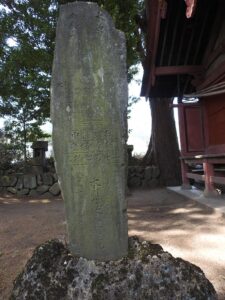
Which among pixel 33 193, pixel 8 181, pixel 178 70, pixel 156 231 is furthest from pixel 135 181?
pixel 156 231

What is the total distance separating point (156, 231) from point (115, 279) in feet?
10.9

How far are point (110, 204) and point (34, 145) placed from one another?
10379 mm

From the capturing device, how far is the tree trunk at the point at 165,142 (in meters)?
13.3

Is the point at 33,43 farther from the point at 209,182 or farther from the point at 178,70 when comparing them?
the point at 209,182

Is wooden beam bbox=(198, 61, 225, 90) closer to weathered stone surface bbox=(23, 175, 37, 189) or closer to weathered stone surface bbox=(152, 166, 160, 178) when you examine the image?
weathered stone surface bbox=(152, 166, 160, 178)

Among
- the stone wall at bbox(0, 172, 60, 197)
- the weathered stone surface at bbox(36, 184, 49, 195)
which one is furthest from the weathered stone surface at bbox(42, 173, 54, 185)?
the weathered stone surface at bbox(36, 184, 49, 195)

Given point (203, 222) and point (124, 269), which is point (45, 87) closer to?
point (203, 222)

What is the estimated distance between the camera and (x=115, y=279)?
99.2 inches

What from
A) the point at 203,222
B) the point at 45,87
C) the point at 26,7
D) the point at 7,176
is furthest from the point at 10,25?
the point at 203,222

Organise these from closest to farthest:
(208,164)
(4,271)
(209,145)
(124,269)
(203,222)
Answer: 1. (124,269)
2. (4,271)
3. (203,222)
4. (208,164)
5. (209,145)

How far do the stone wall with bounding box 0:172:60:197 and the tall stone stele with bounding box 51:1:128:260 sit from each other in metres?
9.49

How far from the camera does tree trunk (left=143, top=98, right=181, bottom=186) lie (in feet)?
43.8

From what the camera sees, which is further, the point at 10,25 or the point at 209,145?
the point at 10,25

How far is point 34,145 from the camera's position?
41.8 ft
